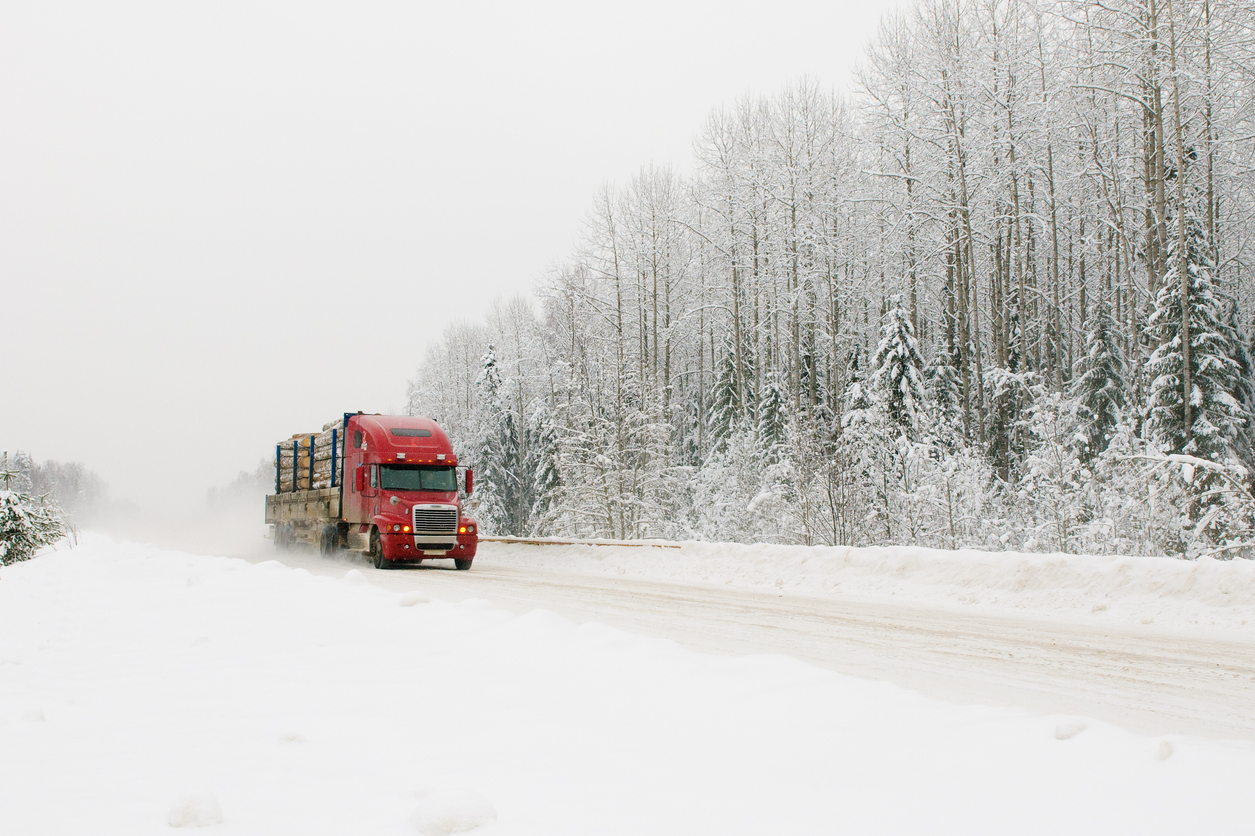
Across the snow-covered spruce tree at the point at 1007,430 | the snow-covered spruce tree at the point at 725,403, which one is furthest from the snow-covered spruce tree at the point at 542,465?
the snow-covered spruce tree at the point at 1007,430

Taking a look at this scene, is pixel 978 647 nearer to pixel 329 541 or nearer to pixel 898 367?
pixel 329 541

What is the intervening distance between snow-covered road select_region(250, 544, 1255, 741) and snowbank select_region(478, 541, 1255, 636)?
1.94ft

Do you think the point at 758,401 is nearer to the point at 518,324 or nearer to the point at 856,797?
the point at 856,797

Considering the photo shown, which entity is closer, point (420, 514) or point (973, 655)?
point (973, 655)

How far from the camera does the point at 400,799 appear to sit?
325cm

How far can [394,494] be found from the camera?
802 inches

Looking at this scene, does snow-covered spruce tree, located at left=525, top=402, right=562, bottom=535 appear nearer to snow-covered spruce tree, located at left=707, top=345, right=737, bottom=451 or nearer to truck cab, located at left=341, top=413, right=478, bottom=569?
snow-covered spruce tree, located at left=707, top=345, right=737, bottom=451

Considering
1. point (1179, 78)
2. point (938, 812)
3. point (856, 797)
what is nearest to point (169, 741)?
point (856, 797)

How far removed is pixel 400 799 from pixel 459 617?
4823 mm

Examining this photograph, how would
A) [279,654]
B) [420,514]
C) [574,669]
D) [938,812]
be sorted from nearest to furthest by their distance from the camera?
[938,812] < [574,669] < [279,654] < [420,514]

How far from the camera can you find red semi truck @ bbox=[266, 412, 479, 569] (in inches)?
789

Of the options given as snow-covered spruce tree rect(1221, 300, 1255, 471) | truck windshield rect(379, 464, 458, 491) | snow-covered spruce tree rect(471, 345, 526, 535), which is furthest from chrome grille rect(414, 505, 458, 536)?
snow-covered spruce tree rect(471, 345, 526, 535)

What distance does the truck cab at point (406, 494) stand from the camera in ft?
65.5

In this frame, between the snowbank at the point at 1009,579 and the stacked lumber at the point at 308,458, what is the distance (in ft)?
32.6
